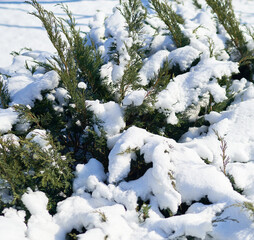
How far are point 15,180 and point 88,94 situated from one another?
3.17ft

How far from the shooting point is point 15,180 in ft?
5.43

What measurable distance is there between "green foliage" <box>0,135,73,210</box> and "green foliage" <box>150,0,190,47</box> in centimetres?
186

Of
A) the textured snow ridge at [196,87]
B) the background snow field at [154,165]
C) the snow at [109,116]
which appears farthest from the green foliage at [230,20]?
the snow at [109,116]

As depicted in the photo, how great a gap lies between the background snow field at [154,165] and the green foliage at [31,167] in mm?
51

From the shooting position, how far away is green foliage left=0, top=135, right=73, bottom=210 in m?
1.65

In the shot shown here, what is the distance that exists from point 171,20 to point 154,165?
1812mm

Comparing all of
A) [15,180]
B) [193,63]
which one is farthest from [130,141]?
[193,63]

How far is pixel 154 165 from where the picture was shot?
170cm

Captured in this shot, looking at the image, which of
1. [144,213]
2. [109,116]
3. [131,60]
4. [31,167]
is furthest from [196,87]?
[31,167]

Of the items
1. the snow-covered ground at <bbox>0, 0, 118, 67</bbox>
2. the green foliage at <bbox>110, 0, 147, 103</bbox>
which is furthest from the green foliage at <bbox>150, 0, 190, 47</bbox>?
the snow-covered ground at <bbox>0, 0, 118, 67</bbox>

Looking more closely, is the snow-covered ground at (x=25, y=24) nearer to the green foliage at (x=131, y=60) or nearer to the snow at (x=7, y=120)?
the snow at (x=7, y=120)

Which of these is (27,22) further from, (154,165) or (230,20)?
(154,165)

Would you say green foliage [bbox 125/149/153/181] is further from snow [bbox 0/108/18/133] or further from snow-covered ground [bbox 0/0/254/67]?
snow-covered ground [bbox 0/0/254/67]

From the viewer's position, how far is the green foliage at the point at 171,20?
272 centimetres
